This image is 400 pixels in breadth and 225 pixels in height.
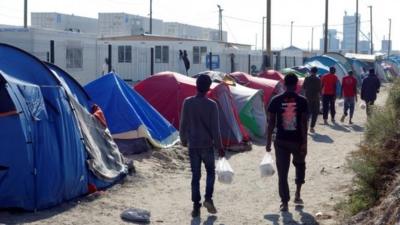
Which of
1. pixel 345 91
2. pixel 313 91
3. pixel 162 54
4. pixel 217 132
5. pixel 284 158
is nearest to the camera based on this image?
pixel 217 132

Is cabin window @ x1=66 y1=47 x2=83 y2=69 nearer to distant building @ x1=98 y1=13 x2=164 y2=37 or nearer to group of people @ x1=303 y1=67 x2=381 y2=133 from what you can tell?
group of people @ x1=303 y1=67 x2=381 y2=133

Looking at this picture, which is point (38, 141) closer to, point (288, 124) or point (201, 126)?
point (201, 126)

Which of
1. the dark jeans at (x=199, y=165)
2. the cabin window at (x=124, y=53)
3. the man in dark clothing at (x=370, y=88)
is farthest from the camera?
the cabin window at (x=124, y=53)

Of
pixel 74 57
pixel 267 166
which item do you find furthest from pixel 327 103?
pixel 267 166

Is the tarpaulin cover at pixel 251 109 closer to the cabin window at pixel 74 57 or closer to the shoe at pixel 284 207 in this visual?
the shoe at pixel 284 207

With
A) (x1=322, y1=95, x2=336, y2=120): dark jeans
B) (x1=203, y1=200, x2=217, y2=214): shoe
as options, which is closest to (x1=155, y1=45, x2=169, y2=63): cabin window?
(x1=322, y1=95, x2=336, y2=120): dark jeans

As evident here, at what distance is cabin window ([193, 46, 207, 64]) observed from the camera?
4153 cm

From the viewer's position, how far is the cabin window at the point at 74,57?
26.4 m

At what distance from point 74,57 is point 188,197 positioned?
1765cm

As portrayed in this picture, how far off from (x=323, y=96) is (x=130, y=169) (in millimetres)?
10636

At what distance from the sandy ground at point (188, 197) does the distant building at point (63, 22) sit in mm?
44340

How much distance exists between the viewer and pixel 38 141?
878cm

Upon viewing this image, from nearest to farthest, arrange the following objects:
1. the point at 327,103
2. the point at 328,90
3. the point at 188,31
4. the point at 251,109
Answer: the point at 251,109, the point at 328,90, the point at 327,103, the point at 188,31

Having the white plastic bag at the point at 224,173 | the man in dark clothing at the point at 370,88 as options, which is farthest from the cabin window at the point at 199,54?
the white plastic bag at the point at 224,173
